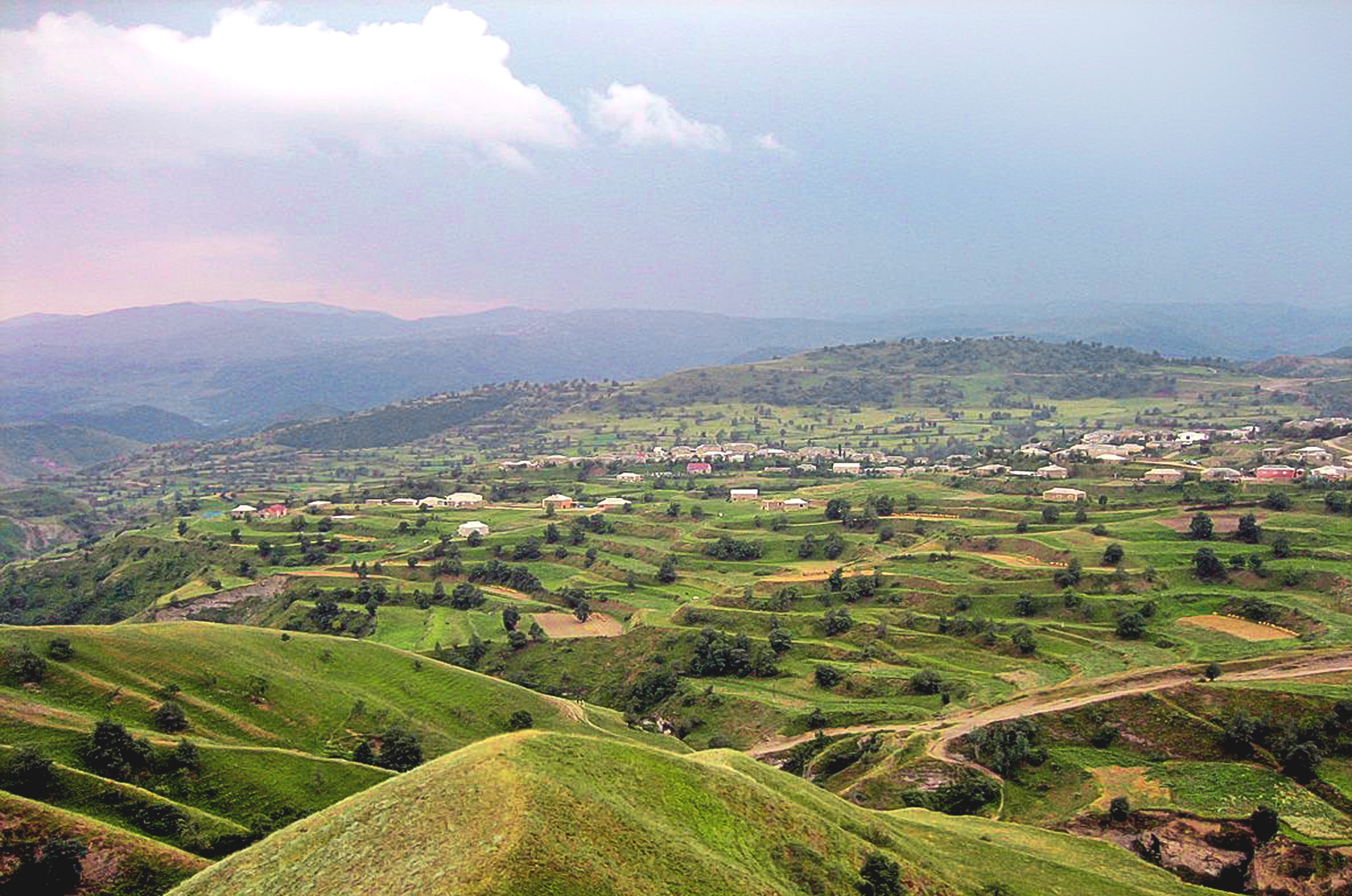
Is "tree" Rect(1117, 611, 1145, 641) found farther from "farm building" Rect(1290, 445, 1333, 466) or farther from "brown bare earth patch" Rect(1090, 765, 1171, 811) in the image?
"farm building" Rect(1290, 445, 1333, 466)

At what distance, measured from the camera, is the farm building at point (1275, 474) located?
11475 cm

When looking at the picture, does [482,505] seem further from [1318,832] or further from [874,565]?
[1318,832]

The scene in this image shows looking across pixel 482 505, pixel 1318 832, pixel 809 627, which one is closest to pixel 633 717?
pixel 809 627

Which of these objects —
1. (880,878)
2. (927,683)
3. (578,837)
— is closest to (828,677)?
(927,683)

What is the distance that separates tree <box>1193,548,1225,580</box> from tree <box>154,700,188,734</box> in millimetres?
88686

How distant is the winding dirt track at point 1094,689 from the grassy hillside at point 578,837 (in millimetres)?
24000

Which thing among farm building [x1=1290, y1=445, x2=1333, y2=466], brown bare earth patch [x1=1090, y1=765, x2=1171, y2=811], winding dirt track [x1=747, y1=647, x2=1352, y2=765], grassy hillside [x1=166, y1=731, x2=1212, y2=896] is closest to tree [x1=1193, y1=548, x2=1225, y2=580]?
winding dirt track [x1=747, y1=647, x2=1352, y2=765]

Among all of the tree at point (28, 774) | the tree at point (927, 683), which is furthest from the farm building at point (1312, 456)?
the tree at point (28, 774)

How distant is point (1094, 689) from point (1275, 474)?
70.2m

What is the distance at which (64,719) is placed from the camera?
50.7m

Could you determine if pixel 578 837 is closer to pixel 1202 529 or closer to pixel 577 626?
pixel 577 626

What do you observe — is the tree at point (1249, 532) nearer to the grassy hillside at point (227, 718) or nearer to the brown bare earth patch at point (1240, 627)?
the brown bare earth patch at point (1240, 627)

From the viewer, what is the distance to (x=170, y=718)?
5538cm

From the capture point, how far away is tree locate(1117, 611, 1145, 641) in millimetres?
→ 76875
